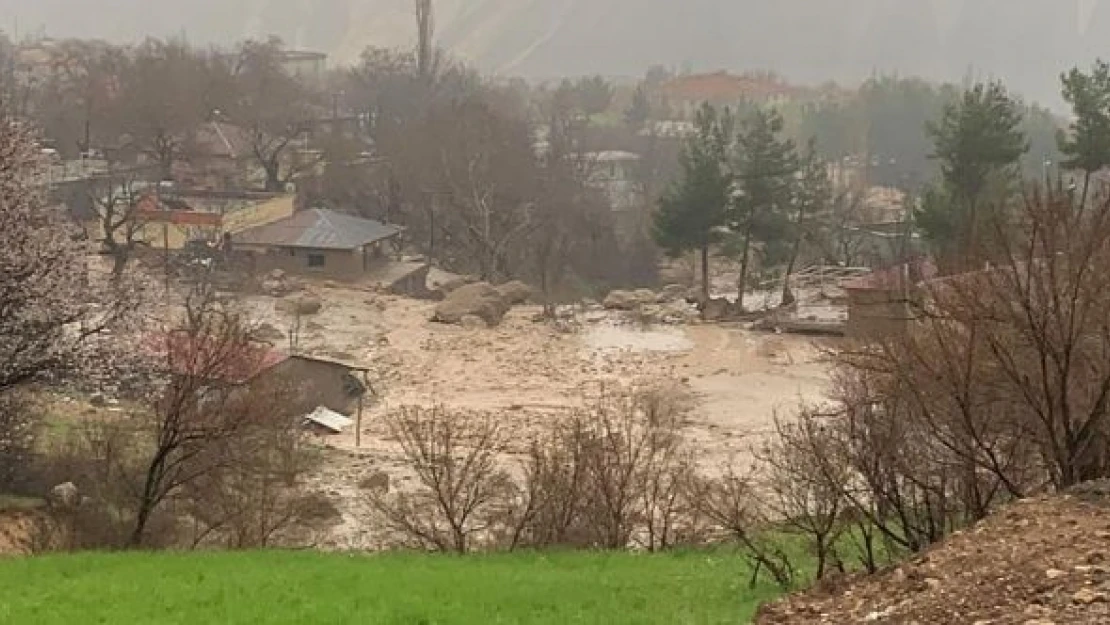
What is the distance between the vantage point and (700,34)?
600 ft

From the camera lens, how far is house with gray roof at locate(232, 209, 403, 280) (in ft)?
154

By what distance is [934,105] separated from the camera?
95375 mm

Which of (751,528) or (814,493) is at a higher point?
(814,493)

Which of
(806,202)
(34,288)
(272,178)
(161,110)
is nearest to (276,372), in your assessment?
(34,288)

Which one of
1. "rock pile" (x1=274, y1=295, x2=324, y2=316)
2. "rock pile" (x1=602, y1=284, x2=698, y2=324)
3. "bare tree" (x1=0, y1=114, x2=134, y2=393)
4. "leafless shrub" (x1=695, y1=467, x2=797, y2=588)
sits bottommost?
"rock pile" (x1=602, y1=284, x2=698, y2=324)

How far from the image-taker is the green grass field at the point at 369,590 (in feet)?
34.7

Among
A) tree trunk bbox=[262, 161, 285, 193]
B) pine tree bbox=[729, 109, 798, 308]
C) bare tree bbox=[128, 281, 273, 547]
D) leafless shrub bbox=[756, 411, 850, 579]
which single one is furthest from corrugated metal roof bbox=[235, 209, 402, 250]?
leafless shrub bbox=[756, 411, 850, 579]

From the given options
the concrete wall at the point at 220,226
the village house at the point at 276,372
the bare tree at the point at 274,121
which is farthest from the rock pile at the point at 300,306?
the bare tree at the point at 274,121

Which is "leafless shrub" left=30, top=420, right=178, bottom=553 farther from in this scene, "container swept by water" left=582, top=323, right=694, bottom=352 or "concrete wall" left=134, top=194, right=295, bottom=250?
"concrete wall" left=134, top=194, right=295, bottom=250

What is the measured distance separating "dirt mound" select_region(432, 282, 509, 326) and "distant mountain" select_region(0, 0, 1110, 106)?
398ft

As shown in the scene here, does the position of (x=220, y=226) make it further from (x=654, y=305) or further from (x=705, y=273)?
(x=705, y=273)

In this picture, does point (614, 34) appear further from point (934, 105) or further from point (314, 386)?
point (314, 386)

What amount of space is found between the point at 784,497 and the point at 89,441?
1065 centimetres

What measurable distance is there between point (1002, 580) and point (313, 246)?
40.0 meters
